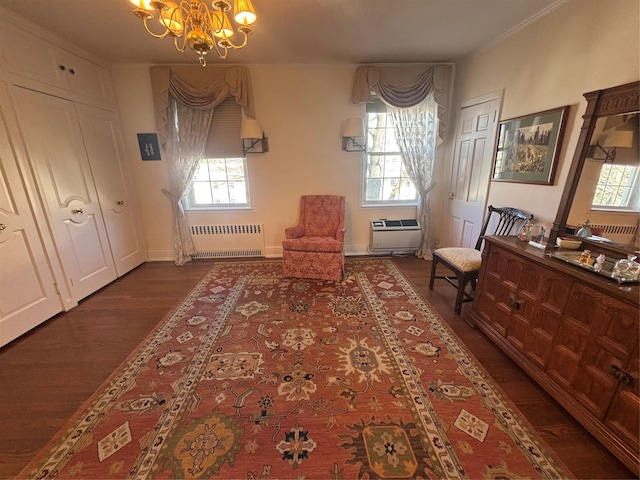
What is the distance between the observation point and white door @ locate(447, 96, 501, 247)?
2.71m

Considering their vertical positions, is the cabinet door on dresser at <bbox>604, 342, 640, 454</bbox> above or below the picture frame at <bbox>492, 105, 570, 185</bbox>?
below

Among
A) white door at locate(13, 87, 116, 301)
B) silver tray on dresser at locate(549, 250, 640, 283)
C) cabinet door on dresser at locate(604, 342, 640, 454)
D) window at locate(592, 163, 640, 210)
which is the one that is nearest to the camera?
cabinet door on dresser at locate(604, 342, 640, 454)

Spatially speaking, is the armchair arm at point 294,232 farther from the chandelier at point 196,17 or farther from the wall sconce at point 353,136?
the chandelier at point 196,17

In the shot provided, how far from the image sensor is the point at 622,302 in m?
1.15

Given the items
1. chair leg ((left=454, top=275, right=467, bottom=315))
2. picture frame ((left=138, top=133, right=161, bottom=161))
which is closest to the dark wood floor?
chair leg ((left=454, top=275, right=467, bottom=315))

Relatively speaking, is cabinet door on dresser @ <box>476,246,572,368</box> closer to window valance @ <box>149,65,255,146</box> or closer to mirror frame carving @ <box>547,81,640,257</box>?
mirror frame carving @ <box>547,81,640,257</box>

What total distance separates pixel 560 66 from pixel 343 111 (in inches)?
83.9

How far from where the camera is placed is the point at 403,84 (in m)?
3.15

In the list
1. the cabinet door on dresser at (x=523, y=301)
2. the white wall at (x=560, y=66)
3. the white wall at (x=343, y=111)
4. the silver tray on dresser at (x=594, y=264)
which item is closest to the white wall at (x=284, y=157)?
the white wall at (x=343, y=111)

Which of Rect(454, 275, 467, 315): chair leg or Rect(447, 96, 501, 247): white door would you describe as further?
Rect(447, 96, 501, 247): white door

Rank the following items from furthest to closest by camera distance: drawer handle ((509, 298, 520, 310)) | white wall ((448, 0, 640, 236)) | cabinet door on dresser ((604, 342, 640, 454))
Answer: drawer handle ((509, 298, 520, 310)) → white wall ((448, 0, 640, 236)) → cabinet door on dresser ((604, 342, 640, 454))

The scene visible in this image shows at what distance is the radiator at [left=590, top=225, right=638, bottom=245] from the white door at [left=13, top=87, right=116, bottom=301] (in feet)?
14.2

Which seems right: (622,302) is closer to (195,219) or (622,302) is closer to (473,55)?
(473,55)

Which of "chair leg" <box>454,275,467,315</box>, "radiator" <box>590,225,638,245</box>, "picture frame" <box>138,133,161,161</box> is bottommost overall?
"chair leg" <box>454,275,467,315</box>
